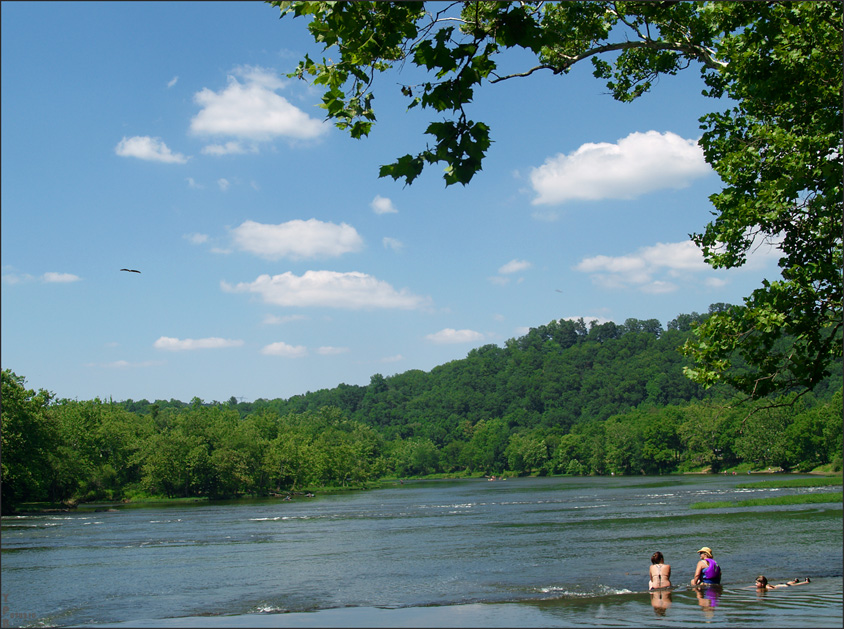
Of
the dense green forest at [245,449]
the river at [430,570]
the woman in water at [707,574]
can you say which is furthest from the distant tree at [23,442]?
the woman in water at [707,574]

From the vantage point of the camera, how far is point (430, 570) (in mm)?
29500

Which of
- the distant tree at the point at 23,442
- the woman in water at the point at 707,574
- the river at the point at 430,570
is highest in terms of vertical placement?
the distant tree at the point at 23,442

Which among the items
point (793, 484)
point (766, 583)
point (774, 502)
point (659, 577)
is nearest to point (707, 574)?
point (659, 577)

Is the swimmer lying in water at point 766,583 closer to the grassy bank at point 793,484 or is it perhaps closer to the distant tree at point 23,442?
the grassy bank at point 793,484

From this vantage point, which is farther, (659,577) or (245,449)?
(245,449)

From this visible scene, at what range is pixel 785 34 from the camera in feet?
50.2

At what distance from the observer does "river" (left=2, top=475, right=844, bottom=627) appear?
750 inches

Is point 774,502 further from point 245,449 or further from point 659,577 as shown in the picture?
point 245,449

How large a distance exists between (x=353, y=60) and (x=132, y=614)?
19.4m

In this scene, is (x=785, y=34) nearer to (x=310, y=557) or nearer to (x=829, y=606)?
(x=829, y=606)

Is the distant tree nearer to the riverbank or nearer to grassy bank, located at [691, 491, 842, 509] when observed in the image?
the riverbank

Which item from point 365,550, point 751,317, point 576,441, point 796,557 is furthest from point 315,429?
point 751,317

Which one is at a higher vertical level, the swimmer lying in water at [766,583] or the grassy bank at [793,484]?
the swimmer lying in water at [766,583]

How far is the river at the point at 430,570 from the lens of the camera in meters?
19.0
